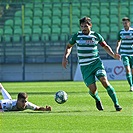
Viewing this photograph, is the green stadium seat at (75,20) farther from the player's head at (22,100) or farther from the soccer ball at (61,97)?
the player's head at (22,100)

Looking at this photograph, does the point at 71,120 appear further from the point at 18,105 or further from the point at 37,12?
the point at 37,12

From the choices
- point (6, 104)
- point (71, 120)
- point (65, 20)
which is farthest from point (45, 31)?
point (71, 120)

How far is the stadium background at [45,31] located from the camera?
30609 mm

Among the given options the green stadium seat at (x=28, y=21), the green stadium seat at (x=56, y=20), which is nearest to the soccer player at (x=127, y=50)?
the green stadium seat at (x=56, y=20)

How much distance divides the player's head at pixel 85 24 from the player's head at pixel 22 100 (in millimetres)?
1876

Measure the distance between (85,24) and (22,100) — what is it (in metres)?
2.03

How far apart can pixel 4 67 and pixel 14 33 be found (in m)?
2.53

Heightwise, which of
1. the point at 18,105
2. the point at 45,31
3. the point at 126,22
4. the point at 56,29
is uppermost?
the point at 56,29

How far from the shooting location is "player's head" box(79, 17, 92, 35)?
12.5m

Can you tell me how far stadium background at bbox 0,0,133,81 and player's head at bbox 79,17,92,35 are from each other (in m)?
17.3

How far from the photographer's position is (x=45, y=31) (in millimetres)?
33094

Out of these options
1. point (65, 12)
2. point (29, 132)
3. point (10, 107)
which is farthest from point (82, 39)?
point (65, 12)

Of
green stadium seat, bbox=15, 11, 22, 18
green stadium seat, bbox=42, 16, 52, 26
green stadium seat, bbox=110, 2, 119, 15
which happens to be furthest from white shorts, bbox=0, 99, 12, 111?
green stadium seat, bbox=110, 2, 119, 15

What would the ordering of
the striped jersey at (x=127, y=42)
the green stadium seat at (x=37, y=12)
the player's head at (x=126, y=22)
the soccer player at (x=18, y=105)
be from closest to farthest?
the soccer player at (x=18, y=105) < the player's head at (x=126, y=22) < the striped jersey at (x=127, y=42) < the green stadium seat at (x=37, y=12)
